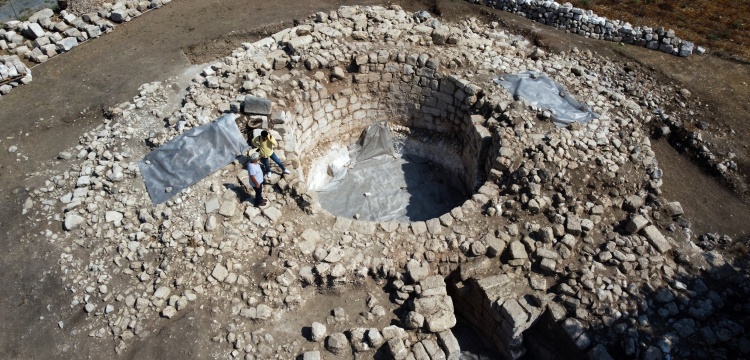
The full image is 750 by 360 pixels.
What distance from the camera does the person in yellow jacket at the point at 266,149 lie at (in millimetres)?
7980

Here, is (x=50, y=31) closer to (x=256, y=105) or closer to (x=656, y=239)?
(x=256, y=105)

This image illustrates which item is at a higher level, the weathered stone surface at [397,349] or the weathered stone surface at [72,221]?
the weathered stone surface at [397,349]

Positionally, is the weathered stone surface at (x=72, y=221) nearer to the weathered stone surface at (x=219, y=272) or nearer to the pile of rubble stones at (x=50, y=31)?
the weathered stone surface at (x=219, y=272)

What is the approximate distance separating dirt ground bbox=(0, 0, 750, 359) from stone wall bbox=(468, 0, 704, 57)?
33cm

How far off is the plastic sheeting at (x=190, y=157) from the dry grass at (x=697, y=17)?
1118cm

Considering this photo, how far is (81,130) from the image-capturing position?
9766 mm

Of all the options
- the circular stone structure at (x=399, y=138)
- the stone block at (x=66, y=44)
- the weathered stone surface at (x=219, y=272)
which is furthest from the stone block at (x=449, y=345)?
the stone block at (x=66, y=44)

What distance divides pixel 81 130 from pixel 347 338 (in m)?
7.25

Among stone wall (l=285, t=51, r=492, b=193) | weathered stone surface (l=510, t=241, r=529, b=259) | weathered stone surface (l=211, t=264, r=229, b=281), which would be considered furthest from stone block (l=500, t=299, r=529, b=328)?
weathered stone surface (l=211, t=264, r=229, b=281)

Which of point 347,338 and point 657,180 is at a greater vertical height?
point 657,180

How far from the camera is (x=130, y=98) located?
1022 centimetres

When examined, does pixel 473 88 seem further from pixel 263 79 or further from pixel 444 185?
pixel 263 79

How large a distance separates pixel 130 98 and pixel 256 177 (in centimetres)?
461

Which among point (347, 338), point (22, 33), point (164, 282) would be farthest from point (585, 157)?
point (22, 33)
